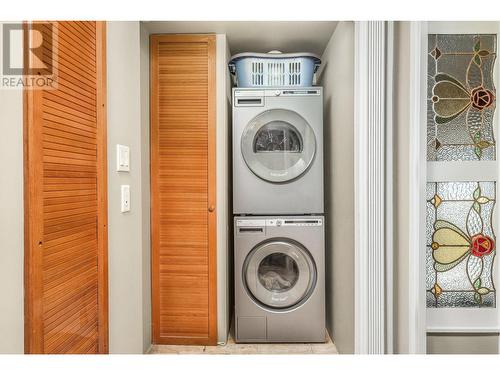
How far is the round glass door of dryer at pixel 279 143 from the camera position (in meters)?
2.26

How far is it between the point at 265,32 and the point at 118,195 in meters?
1.55

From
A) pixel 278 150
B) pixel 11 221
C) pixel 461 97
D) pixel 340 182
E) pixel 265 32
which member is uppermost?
pixel 265 32

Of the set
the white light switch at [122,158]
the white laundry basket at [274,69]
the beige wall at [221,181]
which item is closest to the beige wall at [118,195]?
the white light switch at [122,158]

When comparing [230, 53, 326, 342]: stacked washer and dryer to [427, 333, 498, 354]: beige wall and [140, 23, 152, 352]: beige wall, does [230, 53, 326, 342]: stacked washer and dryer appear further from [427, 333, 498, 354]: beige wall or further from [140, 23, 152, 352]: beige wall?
[427, 333, 498, 354]: beige wall

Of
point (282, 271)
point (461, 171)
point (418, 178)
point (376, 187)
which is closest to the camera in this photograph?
point (418, 178)

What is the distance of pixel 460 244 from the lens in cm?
137

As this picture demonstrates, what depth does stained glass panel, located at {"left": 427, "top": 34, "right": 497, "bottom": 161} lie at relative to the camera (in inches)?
52.7

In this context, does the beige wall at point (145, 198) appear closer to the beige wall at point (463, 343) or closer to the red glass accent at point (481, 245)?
the beige wall at point (463, 343)

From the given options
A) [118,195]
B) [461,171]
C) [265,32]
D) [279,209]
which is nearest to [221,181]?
[279,209]

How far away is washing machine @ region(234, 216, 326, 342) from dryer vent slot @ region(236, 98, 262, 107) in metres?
0.77

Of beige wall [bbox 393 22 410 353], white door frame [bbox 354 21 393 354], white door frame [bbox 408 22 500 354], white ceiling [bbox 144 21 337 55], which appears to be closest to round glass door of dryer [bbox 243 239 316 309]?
white door frame [bbox 354 21 393 354]

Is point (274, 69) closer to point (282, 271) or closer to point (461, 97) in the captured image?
point (461, 97)

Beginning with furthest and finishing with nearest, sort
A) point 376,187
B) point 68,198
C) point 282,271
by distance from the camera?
1. point 282,271
2. point 376,187
3. point 68,198
